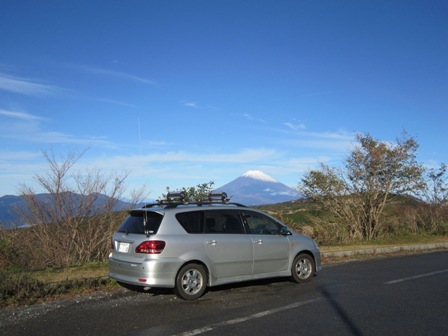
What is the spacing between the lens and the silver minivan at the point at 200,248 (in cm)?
734

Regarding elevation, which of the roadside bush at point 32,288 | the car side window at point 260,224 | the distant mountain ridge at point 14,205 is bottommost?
the roadside bush at point 32,288

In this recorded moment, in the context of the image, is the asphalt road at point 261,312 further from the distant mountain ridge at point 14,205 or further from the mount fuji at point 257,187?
the mount fuji at point 257,187

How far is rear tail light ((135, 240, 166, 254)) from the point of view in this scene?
7293 millimetres

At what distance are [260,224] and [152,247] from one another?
254 cm

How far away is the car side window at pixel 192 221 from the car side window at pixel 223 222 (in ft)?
0.42

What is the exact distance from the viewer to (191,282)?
7.58 m

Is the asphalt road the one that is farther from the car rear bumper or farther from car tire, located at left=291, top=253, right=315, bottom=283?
the car rear bumper

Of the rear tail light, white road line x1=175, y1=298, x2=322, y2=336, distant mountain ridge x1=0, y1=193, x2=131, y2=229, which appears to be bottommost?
white road line x1=175, y1=298, x2=322, y2=336

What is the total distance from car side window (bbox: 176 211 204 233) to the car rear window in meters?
0.38

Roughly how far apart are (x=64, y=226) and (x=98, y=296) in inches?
174

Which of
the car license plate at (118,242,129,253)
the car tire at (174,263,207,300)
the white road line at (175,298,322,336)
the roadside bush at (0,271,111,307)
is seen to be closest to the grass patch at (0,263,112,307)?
the roadside bush at (0,271,111,307)

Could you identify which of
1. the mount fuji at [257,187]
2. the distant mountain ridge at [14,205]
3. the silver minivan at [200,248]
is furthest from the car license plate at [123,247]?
the mount fuji at [257,187]

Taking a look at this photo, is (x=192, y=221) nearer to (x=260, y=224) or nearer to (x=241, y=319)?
(x=260, y=224)

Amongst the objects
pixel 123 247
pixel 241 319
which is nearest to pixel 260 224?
pixel 123 247
